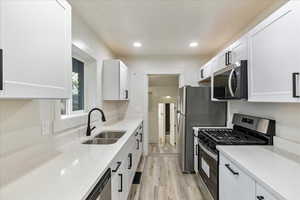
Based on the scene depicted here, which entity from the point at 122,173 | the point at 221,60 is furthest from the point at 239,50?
the point at 122,173

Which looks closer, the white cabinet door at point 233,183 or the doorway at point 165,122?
the white cabinet door at point 233,183

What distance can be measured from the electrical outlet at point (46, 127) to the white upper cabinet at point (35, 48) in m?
0.44

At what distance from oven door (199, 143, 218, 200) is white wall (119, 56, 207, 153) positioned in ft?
7.29

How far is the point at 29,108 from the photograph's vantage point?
4.78ft

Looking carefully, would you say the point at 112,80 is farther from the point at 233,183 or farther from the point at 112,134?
the point at 233,183

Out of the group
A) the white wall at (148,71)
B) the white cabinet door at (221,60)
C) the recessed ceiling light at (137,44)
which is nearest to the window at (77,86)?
the recessed ceiling light at (137,44)

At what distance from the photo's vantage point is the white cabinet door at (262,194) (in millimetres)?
1120

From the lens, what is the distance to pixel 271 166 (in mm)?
1427

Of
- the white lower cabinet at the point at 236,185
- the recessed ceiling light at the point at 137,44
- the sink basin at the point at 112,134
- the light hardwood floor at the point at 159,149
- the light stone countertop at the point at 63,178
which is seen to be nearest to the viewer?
the light stone countertop at the point at 63,178

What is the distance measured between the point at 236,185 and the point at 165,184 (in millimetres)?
1803

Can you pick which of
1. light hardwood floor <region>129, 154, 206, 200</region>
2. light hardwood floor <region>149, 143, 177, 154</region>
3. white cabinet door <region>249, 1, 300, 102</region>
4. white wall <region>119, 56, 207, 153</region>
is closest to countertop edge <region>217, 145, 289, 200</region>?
white cabinet door <region>249, 1, 300, 102</region>

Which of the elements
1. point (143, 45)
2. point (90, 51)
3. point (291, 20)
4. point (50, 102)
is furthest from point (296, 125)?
point (143, 45)

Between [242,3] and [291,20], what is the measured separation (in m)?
0.90

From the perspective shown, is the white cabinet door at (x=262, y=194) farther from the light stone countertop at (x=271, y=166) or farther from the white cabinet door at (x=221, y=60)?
the white cabinet door at (x=221, y=60)
